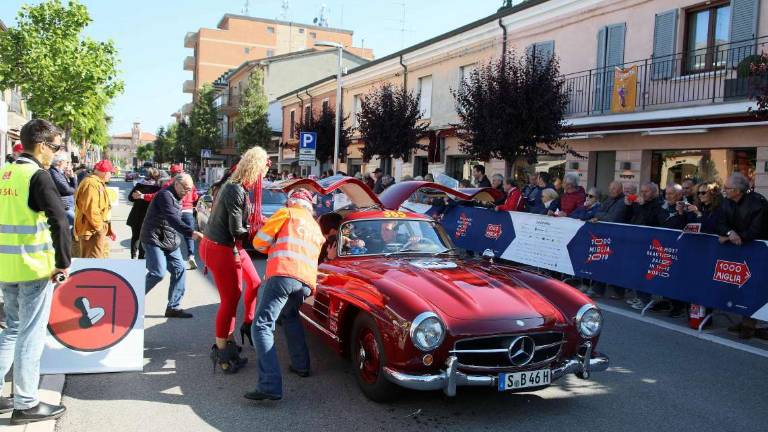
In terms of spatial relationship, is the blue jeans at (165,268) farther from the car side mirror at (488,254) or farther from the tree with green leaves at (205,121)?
the tree with green leaves at (205,121)

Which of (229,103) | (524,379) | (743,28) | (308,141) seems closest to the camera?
(524,379)

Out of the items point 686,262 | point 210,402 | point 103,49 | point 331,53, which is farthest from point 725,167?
point 331,53

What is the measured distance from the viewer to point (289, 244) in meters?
4.79

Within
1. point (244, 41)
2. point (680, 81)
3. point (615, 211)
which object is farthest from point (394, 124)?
point (244, 41)

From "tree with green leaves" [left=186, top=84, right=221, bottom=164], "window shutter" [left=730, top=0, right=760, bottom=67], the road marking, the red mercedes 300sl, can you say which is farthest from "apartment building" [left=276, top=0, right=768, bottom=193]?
"tree with green leaves" [left=186, top=84, right=221, bottom=164]

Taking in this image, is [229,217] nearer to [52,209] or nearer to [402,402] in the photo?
[52,209]

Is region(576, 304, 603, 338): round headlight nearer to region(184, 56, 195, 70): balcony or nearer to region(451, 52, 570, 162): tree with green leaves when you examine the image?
region(451, 52, 570, 162): tree with green leaves

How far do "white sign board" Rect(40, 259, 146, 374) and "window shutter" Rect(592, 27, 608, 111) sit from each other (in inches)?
531

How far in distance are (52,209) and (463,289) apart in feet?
9.41

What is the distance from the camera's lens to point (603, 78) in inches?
630

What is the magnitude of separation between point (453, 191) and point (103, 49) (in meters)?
16.8

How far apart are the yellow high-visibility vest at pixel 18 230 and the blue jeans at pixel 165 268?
9.61ft

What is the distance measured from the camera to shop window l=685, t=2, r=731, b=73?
13.5 meters

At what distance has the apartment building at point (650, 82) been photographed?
42.2ft
